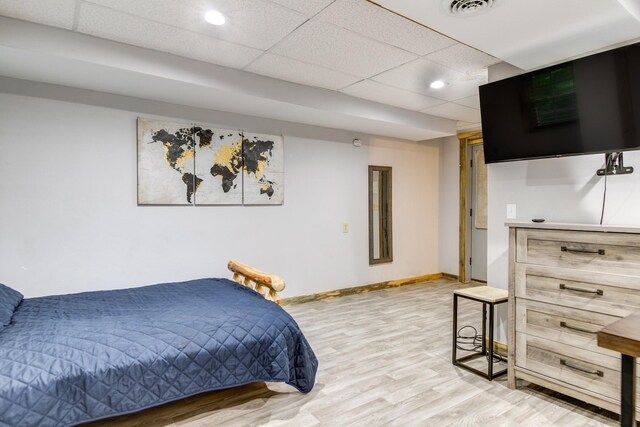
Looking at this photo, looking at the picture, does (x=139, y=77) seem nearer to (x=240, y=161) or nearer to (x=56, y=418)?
(x=240, y=161)

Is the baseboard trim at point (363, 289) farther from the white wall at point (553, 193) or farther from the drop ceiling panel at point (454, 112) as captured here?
the drop ceiling panel at point (454, 112)

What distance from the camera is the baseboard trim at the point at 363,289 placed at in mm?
4758

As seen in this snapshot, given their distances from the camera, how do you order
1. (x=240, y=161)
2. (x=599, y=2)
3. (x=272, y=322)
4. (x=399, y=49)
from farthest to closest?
(x=240, y=161) → (x=399, y=49) → (x=272, y=322) → (x=599, y=2)

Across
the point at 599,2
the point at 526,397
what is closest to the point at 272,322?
the point at 526,397

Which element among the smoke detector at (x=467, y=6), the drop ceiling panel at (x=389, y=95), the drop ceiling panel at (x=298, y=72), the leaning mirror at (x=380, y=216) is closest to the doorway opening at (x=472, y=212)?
the leaning mirror at (x=380, y=216)

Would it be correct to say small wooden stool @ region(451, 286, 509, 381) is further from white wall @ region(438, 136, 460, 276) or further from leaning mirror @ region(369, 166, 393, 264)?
white wall @ region(438, 136, 460, 276)

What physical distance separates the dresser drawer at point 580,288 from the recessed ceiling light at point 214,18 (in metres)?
2.67

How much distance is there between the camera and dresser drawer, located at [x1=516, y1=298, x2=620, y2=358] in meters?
2.16

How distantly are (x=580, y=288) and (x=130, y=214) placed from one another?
3810mm

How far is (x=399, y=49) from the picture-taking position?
9.79 feet

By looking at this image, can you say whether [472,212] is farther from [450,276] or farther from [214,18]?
[214,18]

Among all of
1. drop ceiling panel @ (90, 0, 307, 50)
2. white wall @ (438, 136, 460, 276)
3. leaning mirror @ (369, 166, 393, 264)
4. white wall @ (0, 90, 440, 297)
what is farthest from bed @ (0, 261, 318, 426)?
white wall @ (438, 136, 460, 276)

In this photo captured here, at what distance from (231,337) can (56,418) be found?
900mm

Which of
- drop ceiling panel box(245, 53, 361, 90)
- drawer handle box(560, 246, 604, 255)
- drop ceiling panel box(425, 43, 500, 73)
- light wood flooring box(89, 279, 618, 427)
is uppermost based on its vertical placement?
drop ceiling panel box(245, 53, 361, 90)
